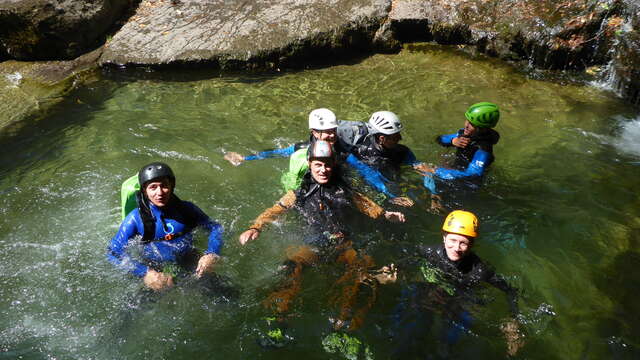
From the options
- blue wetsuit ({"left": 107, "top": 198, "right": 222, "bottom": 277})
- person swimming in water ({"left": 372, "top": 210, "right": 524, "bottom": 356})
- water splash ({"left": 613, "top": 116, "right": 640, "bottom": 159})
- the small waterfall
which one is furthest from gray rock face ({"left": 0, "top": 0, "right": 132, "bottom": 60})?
the small waterfall

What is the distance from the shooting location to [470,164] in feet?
20.5

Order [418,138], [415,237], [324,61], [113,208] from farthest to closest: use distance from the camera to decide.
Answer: [324,61], [418,138], [113,208], [415,237]

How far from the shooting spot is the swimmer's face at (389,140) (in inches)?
236

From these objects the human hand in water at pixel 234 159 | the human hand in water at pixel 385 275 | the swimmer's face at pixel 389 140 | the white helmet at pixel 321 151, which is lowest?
the human hand in water at pixel 385 275

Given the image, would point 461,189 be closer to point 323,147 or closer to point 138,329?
point 323,147

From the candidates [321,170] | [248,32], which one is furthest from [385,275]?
[248,32]

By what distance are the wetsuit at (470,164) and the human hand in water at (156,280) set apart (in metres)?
3.78

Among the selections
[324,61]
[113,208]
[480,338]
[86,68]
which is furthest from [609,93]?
[86,68]

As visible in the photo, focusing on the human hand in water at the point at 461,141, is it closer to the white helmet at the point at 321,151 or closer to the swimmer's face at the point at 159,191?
the white helmet at the point at 321,151

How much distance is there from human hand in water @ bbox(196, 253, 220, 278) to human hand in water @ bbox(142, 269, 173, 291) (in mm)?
320

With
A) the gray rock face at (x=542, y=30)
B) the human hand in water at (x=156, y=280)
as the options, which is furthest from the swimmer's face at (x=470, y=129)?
the gray rock face at (x=542, y=30)

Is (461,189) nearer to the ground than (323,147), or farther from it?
nearer to the ground

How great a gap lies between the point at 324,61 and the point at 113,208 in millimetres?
6340

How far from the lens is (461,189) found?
6664mm
